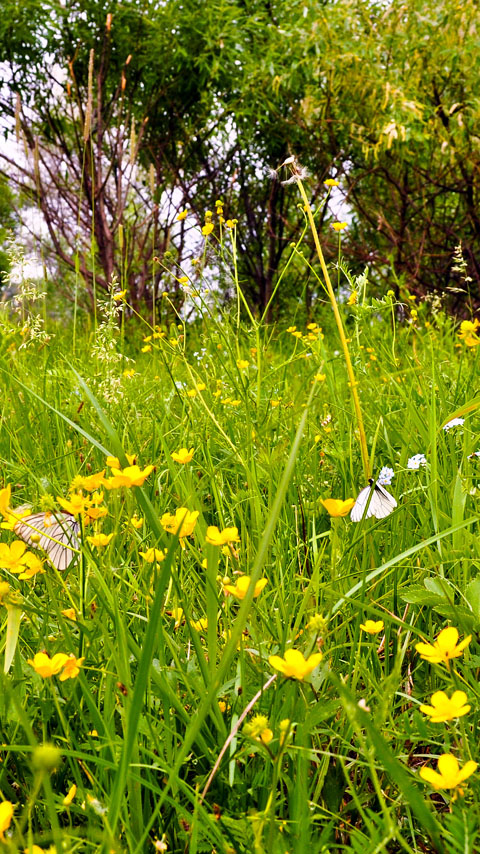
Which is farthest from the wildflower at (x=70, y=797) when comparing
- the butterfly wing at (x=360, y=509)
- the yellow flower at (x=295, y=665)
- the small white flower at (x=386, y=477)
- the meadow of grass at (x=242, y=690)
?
the small white flower at (x=386, y=477)

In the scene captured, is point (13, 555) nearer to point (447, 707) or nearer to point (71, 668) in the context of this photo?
point (71, 668)

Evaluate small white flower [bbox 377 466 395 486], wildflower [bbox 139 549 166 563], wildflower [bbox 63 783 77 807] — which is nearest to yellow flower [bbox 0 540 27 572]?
wildflower [bbox 139 549 166 563]

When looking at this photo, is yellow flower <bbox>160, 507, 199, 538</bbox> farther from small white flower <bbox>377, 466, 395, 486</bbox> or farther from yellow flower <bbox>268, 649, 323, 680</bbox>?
small white flower <bbox>377, 466, 395, 486</bbox>

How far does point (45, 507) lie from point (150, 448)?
73cm

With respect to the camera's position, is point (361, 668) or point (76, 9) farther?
point (76, 9)

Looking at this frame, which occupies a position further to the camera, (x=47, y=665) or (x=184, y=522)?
(x=184, y=522)

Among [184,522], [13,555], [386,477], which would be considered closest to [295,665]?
[184,522]

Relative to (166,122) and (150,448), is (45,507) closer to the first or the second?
(150,448)

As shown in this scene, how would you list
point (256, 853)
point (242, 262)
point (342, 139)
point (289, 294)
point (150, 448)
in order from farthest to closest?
1. point (289, 294)
2. point (242, 262)
3. point (342, 139)
4. point (150, 448)
5. point (256, 853)

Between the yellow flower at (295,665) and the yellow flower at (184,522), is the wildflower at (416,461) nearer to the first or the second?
the yellow flower at (184,522)

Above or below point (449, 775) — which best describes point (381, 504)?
above

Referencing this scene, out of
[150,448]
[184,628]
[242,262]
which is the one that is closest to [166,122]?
[242,262]

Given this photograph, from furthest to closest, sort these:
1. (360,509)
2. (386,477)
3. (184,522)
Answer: (386,477)
(360,509)
(184,522)

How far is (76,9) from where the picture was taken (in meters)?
5.52
